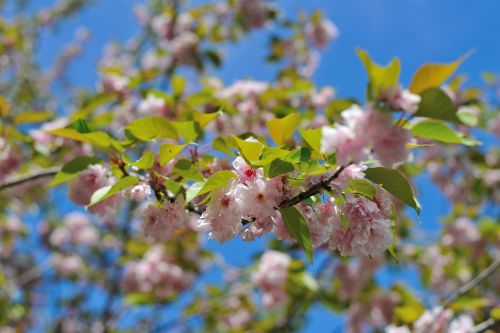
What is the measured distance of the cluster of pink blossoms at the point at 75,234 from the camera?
21.2ft

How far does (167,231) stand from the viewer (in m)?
1.27

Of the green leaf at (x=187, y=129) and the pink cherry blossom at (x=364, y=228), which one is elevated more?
the green leaf at (x=187, y=129)

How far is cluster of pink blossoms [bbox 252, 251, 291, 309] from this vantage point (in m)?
3.26

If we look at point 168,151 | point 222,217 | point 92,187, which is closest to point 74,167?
point 92,187

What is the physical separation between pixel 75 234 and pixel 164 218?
18.9 ft

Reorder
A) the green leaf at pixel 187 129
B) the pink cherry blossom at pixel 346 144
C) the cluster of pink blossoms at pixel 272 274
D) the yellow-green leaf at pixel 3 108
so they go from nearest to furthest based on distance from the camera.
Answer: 1. the pink cherry blossom at pixel 346 144
2. the green leaf at pixel 187 129
3. the yellow-green leaf at pixel 3 108
4. the cluster of pink blossoms at pixel 272 274

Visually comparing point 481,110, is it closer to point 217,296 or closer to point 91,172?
point 217,296

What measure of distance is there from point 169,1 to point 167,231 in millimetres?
3864

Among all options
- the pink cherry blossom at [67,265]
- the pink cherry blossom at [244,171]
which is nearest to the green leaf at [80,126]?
the pink cherry blossom at [244,171]

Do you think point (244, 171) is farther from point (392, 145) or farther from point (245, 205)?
point (392, 145)

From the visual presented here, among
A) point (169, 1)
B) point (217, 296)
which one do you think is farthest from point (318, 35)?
point (217, 296)

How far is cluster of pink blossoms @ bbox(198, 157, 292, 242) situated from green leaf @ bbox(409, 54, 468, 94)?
362 millimetres

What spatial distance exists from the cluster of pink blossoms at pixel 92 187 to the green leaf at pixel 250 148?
1.87ft

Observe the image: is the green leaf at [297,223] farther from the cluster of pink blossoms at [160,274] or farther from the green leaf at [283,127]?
the cluster of pink blossoms at [160,274]
